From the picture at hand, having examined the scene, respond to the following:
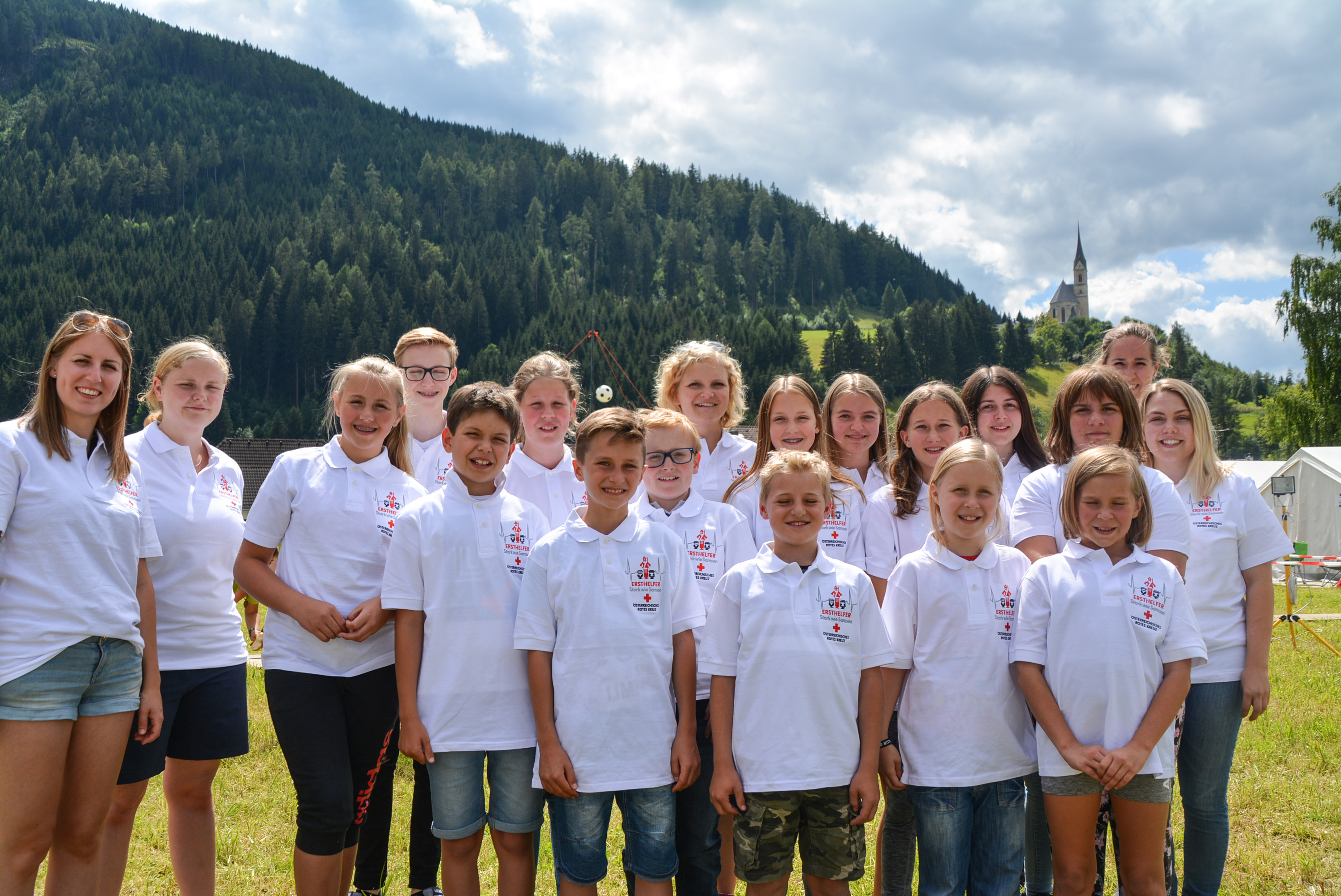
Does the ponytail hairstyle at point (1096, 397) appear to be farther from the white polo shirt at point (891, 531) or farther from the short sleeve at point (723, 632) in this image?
the short sleeve at point (723, 632)

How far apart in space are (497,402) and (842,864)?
2124mm

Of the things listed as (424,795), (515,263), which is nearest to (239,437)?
(515,263)

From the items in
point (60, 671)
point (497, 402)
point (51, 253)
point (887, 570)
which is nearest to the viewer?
point (60, 671)

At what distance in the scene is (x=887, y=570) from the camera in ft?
11.7

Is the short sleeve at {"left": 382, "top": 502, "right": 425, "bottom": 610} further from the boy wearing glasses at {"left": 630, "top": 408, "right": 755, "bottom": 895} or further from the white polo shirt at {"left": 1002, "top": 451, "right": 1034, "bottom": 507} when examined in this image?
the white polo shirt at {"left": 1002, "top": 451, "right": 1034, "bottom": 507}

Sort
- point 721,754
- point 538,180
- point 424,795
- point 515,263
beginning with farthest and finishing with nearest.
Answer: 1. point 538,180
2. point 515,263
3. point 424,795
4. point 721,754

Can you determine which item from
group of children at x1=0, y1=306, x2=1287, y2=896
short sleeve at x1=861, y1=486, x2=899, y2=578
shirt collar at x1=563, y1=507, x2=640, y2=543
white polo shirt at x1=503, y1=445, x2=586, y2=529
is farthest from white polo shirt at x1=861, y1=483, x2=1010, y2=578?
white polo shirt at x1=503, y1=445, x2=586, y2=529

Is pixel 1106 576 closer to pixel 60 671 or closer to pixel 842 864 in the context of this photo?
pixel 842 864

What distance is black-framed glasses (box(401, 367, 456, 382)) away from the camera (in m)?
4.38

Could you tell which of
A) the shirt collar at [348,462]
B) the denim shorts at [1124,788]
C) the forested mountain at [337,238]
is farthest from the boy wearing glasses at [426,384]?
the forested mountain at [337,238]

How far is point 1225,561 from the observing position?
11.5 feet

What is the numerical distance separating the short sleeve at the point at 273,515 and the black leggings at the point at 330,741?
0.52m

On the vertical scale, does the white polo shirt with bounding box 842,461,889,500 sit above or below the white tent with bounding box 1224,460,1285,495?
below

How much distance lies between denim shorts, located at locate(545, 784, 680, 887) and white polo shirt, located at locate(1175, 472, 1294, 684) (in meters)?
2.30
